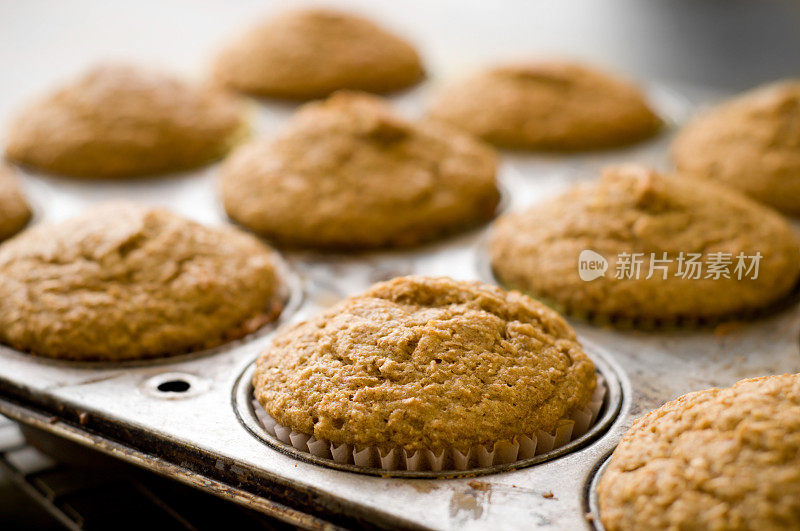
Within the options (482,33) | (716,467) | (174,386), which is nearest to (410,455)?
(716,467)

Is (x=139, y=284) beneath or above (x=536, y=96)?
beneath

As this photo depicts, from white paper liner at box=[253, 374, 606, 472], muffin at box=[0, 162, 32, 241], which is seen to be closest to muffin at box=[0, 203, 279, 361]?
muffin at box=[0, 162, 32, 241]

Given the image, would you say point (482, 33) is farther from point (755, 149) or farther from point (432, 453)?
point (432, 453)

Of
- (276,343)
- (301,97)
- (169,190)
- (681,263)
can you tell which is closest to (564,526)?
(276,343)

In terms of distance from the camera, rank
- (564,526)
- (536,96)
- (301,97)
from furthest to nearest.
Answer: (301,97) → (536,96) → (564,526)

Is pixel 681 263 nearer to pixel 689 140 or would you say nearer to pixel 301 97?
pixel 689 140

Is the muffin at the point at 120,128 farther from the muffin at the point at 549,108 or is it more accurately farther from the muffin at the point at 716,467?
the muffin at the point at 716,467

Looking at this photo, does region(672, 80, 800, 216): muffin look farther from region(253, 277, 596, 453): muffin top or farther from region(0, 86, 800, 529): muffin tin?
region(253, 277, 596, 453): muffin top
